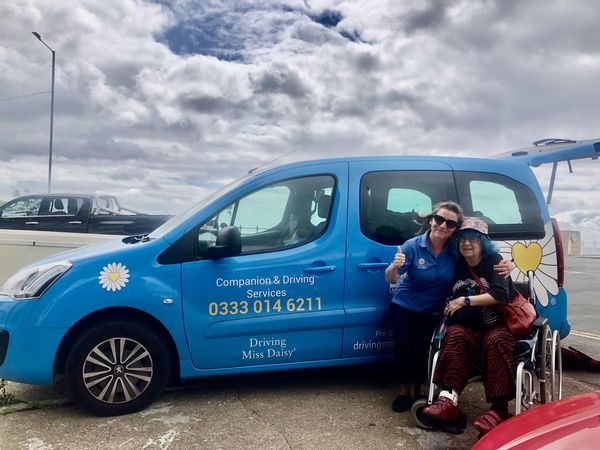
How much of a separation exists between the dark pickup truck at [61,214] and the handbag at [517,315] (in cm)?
665

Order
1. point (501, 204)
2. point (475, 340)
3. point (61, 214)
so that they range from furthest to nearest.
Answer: point (61, 214) < point (501, 204) < point (475, 340)

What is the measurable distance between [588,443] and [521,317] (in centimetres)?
143

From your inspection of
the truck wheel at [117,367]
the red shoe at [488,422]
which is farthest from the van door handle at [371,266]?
the truck wheel at [117,367]

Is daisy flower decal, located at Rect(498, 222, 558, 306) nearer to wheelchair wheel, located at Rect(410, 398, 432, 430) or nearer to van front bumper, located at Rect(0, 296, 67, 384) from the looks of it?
wheelchair wheel, located at Rect(410, 398, 432, 430)

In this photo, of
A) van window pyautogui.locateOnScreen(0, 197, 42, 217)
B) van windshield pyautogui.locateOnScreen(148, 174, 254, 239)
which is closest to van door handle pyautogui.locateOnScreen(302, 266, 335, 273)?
van windshield pyautogui.locateOnScreen(148, 174, 254, 239)

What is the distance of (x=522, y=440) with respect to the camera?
6.81ft

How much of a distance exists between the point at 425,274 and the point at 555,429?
1610 mm

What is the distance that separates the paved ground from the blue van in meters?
0.24

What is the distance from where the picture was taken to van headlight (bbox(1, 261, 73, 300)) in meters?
3.46

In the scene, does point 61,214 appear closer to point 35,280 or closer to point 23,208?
point 23,208

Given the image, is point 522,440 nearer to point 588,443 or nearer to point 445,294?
point 588,443

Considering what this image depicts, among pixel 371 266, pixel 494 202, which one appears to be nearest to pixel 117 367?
pixel 371 266

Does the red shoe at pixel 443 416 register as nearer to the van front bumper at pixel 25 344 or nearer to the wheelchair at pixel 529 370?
the wheelchair at pixel 529 370

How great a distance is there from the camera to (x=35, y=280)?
351 cm
